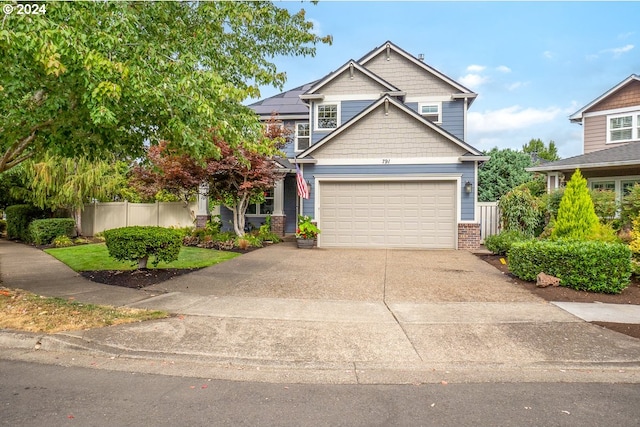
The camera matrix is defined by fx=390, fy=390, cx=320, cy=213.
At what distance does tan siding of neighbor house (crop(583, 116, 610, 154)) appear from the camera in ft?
60.6

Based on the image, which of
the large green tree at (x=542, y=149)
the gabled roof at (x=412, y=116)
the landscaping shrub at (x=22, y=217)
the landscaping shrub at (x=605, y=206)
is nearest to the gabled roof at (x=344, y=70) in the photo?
the gabled roof at (x=412, y=116)

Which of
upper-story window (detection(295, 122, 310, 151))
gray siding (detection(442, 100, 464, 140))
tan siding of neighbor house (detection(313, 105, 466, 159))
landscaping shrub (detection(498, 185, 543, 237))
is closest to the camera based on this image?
landscaping shrub (detection(498, 185, 543, 237))

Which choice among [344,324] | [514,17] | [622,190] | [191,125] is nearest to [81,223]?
[191,125]

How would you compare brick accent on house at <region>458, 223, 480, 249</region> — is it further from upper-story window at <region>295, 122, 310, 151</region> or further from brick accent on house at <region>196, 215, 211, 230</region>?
brick accent on house at <region>196, 215, 211, 230</region>

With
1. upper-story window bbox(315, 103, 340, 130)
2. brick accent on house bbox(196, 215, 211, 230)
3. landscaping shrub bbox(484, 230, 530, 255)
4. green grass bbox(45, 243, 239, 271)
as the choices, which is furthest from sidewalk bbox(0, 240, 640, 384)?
upper-story window bbox(315, 103, 340, 130)

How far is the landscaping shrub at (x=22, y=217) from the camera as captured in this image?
18.9m

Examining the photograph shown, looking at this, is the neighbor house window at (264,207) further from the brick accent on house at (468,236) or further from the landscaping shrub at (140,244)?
the landscaping shrub at (140,244)

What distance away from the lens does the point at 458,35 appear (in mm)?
12711

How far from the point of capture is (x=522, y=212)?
13992 millimetres

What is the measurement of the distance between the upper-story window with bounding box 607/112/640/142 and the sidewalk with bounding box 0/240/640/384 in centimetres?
1469

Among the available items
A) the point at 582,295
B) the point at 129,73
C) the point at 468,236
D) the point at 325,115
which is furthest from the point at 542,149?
the point at 129,73

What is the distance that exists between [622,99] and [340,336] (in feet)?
65.7

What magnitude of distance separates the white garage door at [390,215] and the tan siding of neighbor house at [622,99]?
10024mm

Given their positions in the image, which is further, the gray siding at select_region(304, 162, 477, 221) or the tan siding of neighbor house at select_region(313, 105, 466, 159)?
the tan siding of neighbor house at select_region(313, 105, 466, 159)
